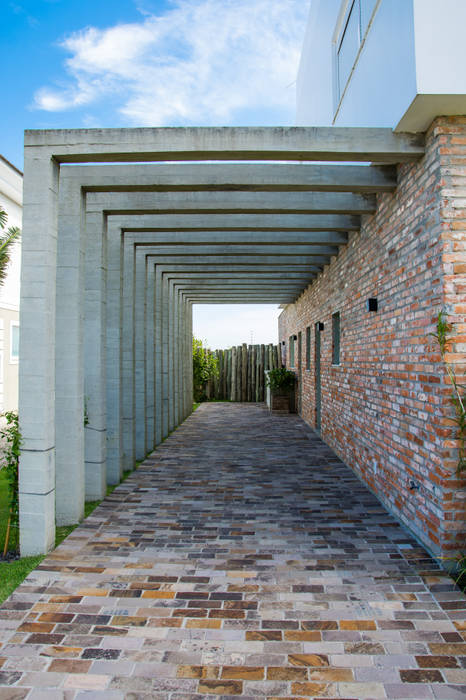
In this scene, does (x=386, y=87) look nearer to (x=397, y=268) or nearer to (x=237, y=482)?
(x=397, y=268)

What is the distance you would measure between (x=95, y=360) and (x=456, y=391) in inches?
147

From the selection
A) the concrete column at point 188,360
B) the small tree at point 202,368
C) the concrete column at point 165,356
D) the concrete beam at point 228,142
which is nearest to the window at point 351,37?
the concrete beam at point 228,142

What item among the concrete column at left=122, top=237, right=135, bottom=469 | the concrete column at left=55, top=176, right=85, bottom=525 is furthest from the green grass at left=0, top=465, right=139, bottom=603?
the concrete column at left=122, top=237, right=135, bottom=469

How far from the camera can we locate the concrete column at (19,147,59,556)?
3.63 m

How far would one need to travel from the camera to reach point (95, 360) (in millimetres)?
5176

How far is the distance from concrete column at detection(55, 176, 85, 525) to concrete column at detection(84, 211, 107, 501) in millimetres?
688

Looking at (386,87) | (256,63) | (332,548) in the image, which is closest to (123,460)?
(332,548)

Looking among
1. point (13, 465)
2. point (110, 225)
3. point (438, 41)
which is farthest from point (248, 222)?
point (13, 465)

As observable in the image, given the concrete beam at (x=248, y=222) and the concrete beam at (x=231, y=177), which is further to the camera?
the concrete beam at (x=248, y=222)

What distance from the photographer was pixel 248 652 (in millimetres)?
2367

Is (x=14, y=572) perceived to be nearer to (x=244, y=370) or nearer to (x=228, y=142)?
(x=228, y=142)

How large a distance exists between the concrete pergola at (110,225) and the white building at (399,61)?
0.38 meters

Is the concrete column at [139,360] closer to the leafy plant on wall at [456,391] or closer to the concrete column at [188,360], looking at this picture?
the leafy plant on wall at [456,391]

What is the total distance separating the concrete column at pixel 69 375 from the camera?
Result: 14.3ft
